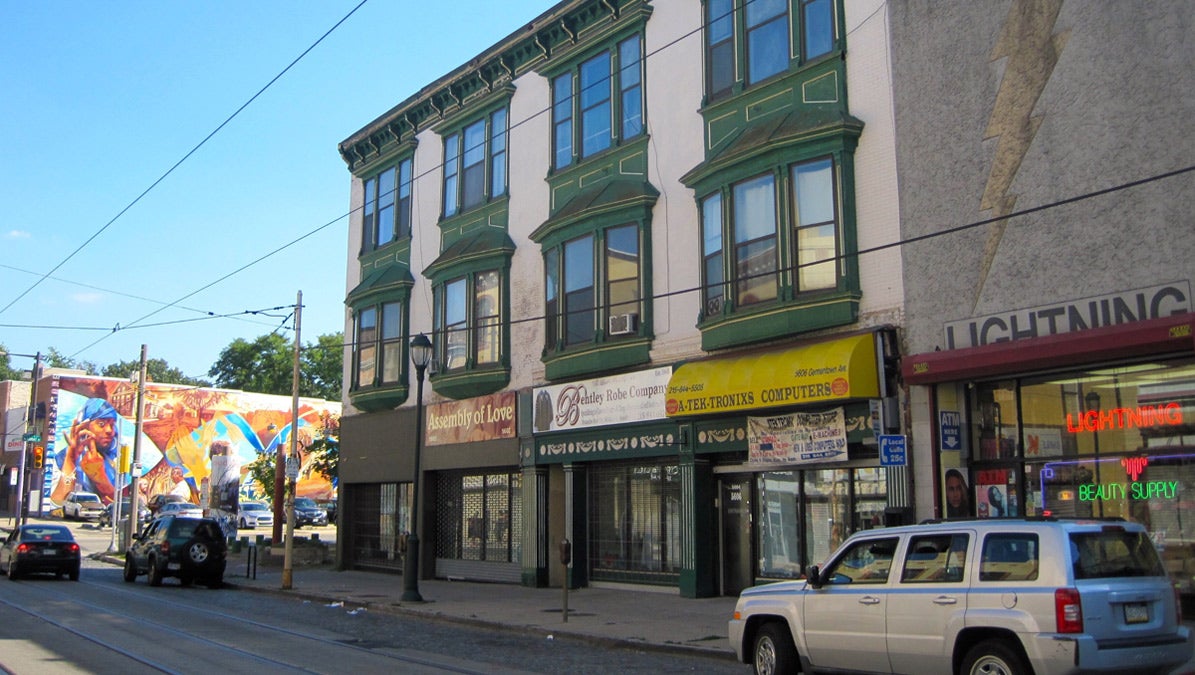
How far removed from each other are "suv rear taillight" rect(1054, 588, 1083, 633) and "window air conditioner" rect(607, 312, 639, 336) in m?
13.3

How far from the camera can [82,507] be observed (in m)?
60.1

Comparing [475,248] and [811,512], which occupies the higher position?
[475,248]

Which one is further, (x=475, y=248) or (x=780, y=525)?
(x=475, y=248)

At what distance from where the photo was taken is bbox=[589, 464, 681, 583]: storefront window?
20.9 meters

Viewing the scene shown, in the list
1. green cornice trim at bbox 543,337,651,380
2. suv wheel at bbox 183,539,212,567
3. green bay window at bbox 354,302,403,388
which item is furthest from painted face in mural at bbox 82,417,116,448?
green cornice trim at bbox 543,337,651,380

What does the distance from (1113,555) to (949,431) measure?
669 centimetres

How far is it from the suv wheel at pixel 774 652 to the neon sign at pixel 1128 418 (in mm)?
5925

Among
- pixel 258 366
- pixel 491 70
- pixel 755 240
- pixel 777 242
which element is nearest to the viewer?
pixel 777 242

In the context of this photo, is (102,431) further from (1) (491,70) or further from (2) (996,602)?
(2) (996,602)

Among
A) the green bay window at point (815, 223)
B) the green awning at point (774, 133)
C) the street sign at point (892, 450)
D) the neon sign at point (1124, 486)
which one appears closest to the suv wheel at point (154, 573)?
the green awning at point (774, 133)

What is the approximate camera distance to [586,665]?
1298cm

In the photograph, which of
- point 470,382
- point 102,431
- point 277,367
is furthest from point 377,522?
point 277,367

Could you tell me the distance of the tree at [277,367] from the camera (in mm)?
88312

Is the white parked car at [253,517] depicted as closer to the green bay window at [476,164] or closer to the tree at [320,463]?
the tree at [320,463]
